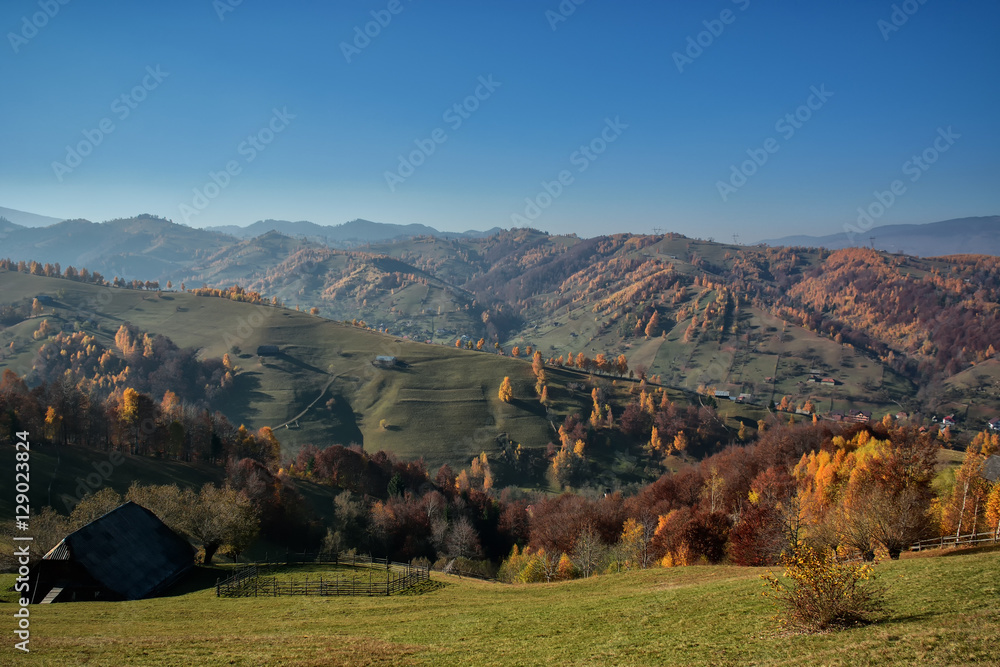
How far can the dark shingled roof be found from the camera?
39.5 m

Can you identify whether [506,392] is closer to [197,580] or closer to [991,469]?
[991,469]

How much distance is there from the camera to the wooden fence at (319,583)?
128 ft

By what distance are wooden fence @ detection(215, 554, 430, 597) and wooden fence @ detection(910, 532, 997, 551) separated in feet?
120

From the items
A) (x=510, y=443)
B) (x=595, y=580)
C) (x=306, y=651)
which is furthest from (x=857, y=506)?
(x=510, y=443)

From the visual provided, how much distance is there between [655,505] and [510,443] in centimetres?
8759

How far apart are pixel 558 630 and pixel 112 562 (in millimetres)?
36856

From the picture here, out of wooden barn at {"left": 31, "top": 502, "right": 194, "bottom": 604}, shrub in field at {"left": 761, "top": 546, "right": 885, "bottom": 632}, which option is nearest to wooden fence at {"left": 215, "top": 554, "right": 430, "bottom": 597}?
wooden barn at {"left": 31, "top": 502, "right": 194, "bottom": 604}

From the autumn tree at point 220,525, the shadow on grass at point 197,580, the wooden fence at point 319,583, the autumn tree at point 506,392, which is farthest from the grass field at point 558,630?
the autumn tree at point 506,392

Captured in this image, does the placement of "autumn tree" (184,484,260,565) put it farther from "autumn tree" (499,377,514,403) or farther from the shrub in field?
"autumn tree" (499,377,514,403)

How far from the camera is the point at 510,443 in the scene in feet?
552

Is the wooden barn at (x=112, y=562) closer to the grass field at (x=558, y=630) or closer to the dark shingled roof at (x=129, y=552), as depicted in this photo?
the dark shingled roof at (x=129, y=552)

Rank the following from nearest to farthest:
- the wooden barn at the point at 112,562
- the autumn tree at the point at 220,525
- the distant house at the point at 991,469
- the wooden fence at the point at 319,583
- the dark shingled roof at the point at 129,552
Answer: the wooden barn at the point at 112,562
the wooden fence at the point at 319,583
the dark shingled roof at the point at 129,552
the autumn tree at the point at 220,525
the distant house at the point at 991,469

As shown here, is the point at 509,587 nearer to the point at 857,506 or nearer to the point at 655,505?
the point at 857,506

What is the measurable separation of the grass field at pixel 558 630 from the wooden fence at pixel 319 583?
496 cm
